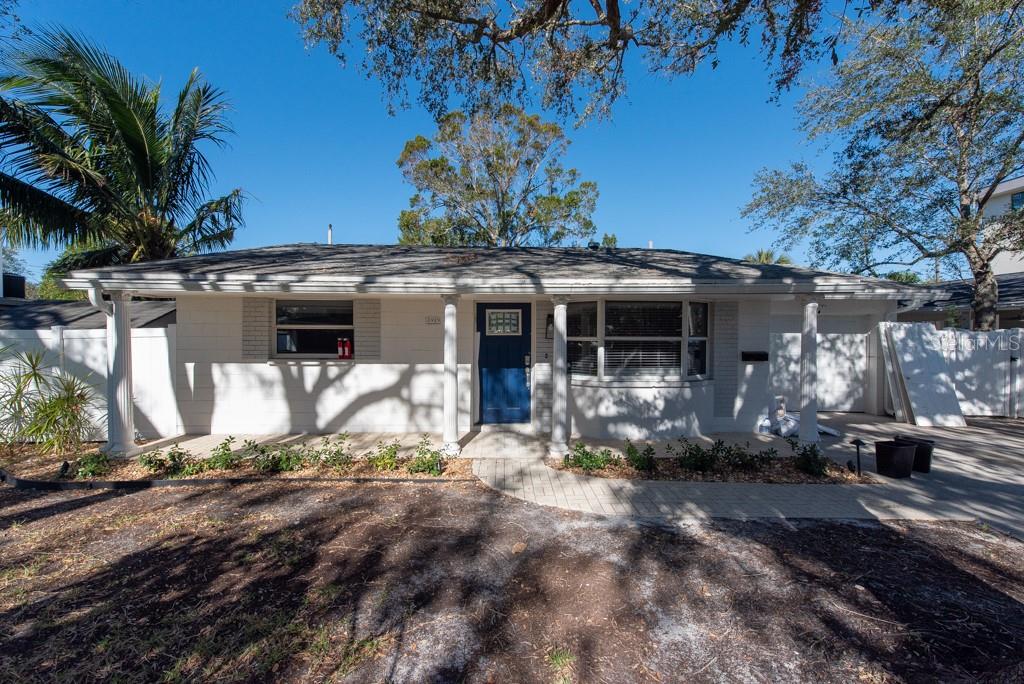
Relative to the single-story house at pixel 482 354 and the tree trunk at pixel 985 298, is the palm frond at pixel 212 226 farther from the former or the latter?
the tree trunk at pixel 985 298

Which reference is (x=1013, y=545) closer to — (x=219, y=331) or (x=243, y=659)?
(x=243, y=659)

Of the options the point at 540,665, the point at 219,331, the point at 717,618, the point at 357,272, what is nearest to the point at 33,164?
the point at 219,331

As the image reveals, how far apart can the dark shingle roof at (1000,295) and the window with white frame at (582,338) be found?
1155 cm

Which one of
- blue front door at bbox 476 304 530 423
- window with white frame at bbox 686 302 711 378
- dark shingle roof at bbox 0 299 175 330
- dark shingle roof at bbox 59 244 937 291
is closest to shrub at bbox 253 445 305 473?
dark shingle roof at bbox 59 244 937 291

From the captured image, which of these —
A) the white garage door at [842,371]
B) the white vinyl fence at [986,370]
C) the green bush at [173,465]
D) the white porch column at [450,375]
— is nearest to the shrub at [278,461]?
the green bush at [173,465]

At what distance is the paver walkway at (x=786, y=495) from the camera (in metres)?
4.62

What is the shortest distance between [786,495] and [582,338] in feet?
11.7

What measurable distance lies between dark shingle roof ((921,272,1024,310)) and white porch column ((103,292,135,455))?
18.2 meters

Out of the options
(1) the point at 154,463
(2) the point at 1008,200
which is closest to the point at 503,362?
(1) the point at 154,463

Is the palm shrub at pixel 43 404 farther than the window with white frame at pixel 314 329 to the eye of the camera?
No

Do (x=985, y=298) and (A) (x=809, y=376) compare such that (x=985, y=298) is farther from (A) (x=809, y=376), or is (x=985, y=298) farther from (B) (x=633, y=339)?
(B) (x=633, y=339)

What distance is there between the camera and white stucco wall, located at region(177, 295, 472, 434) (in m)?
7.41

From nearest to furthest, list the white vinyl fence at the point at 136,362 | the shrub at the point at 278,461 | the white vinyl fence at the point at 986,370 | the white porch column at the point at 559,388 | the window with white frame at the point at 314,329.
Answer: the shrub at the point at 278,461
the white porch column at the point at 559,388
the white vinyl fence at the point at 136,362
the window with white frame at the point at 314,329
the white vinyl fence at the point at 986,370

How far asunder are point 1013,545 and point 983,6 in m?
6.60
